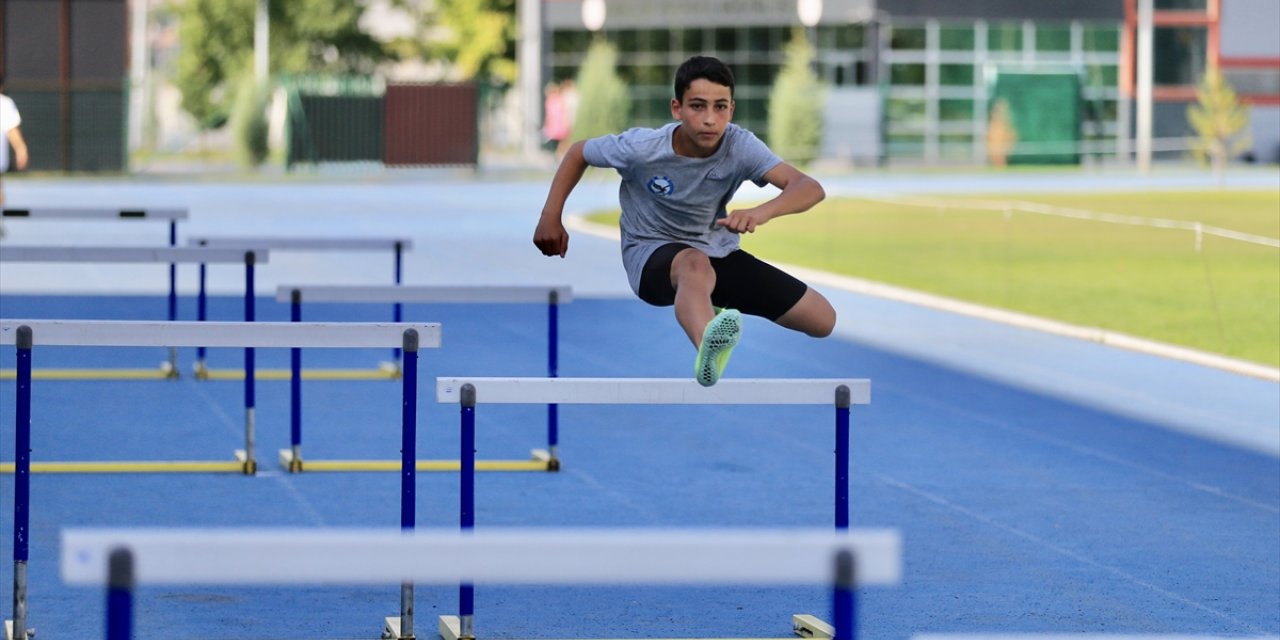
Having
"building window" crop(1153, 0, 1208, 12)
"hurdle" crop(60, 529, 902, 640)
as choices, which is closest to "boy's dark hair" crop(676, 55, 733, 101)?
"hurdle" crop(60, 529, 902, 640)

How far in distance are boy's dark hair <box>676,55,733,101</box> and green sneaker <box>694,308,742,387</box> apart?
2.53 ft

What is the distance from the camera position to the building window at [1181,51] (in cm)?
5978

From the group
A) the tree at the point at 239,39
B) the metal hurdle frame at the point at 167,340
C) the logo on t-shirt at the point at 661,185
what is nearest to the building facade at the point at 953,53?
the tree at the point at 239,39

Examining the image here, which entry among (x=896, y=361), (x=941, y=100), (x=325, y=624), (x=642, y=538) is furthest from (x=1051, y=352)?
(x=941, y=100)

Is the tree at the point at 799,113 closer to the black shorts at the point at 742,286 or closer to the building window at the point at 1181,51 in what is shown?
the building window at the point at 1181,51

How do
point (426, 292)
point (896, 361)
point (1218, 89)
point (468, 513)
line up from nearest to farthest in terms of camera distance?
1. point (468, 513)
2. point (426, 292)
3. point (896, 361)
4. point (1218, 89)

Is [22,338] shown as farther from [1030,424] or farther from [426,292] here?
[1030,424]

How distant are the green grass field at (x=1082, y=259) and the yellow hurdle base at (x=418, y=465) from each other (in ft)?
22.1

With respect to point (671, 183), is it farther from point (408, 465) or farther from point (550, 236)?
point (408, 465)

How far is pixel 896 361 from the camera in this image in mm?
16203

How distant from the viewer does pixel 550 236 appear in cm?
764

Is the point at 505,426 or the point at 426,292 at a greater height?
the point at 426,292

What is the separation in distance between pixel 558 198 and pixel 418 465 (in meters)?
3.91

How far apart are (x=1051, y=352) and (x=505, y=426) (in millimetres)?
5516
